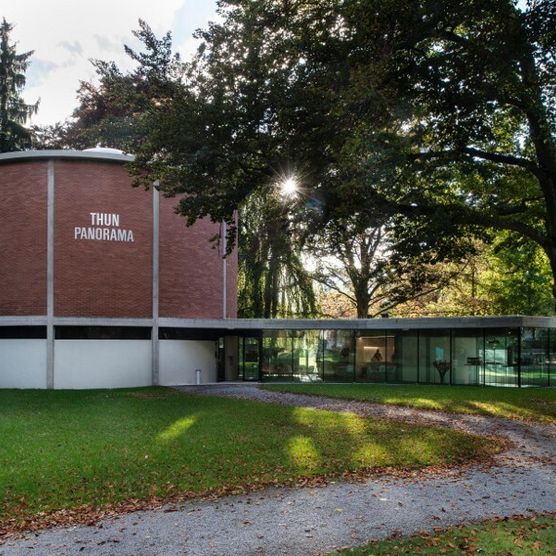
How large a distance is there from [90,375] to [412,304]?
2220 centimetres

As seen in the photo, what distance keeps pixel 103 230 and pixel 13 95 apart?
67.3 feet

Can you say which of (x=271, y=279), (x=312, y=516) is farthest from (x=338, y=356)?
(x=312, y=516)

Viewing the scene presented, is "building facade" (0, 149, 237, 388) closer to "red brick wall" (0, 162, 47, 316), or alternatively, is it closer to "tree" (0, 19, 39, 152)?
"red brick wall" (0, 162, 47, 316)

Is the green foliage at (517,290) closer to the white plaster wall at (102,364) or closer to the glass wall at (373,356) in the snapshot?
the glass wall at (373,356)

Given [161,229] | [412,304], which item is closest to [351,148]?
[161,229]

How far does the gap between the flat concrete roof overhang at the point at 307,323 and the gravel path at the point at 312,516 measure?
58.3 ft

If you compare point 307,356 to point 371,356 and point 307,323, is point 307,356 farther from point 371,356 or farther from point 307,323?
point 371,356

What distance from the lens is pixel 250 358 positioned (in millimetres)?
30906

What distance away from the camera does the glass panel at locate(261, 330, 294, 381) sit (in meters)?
30.4

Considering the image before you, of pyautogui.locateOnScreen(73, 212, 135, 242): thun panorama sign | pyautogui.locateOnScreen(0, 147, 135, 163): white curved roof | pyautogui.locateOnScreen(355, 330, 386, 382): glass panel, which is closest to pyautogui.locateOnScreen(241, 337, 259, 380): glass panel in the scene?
pyautogui.locateOnScreen(355, 330, 386, 382): glass panel

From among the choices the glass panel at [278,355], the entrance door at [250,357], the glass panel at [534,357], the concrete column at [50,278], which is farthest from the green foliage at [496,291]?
the concrete column at [50,278]

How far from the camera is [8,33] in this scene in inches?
1640

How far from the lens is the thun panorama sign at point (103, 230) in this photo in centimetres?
2698

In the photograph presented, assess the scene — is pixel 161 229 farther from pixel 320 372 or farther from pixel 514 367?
pixel 514 367
